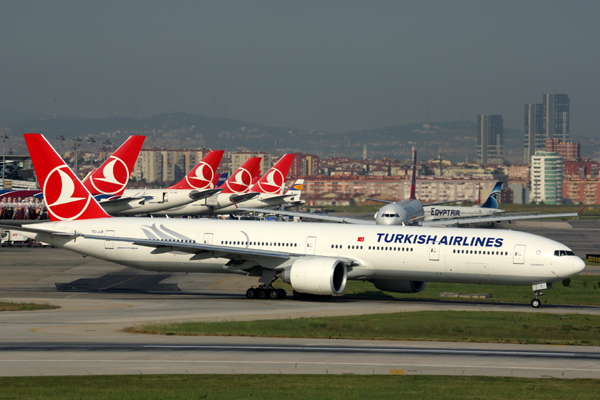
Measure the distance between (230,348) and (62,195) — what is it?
24.1 metres

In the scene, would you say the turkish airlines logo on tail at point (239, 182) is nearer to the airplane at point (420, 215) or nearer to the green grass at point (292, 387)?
the airplane at point (420, 215)

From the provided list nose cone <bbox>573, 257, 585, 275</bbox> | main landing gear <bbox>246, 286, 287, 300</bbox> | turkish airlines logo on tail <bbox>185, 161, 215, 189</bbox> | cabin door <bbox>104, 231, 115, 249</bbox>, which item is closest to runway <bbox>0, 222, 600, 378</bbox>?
main landing gear <bbox>246, 286, 287, 300</bbox>

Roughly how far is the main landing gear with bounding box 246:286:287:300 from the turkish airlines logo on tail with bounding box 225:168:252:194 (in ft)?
217

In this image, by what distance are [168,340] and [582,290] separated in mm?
35945

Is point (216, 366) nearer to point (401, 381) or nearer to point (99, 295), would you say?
point (401, 381)

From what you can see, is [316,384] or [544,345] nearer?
[316,384]

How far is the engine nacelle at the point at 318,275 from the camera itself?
124 ft

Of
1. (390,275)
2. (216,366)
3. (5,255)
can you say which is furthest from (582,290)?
(5,255)

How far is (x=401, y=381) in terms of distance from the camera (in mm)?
20547

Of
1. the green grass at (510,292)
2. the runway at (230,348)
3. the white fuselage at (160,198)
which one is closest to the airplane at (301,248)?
the runway at (230,348)

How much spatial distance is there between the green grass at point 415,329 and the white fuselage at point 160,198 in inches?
2393

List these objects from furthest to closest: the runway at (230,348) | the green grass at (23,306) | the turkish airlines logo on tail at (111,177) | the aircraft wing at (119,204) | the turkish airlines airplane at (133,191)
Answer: the aircraft wing at (119,204)
the turkish airlines airplane at (133,191)
the turkish airlines logo on tail at (111,177)
the green grass at (23,306)
the runway at (230,348)

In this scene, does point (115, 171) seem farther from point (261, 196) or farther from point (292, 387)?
point (292, 387)

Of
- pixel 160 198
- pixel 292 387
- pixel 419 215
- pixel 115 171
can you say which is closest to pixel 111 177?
pixel 115 171
